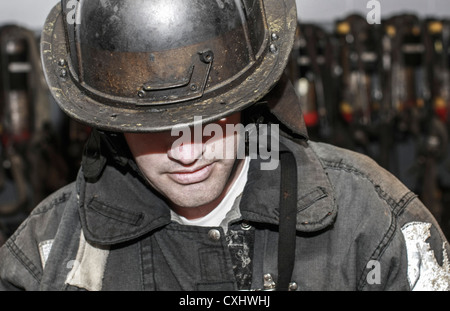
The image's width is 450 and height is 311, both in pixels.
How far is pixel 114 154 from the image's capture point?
6.89 feet

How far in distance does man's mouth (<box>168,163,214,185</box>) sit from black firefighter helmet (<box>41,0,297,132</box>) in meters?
0.19

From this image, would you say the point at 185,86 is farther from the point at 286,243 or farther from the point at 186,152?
the point at 286,243

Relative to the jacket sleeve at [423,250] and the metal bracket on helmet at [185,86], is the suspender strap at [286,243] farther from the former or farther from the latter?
the metal bracket on helmet at [185,86]

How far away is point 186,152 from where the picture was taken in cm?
184

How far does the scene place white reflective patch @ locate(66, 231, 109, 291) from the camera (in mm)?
2068

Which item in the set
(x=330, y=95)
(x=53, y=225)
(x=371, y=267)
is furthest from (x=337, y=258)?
(x=330, y=95)

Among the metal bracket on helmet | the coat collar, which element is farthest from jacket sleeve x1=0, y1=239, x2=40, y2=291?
the metal bracket on helmet

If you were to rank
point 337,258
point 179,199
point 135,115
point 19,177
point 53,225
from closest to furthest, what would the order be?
point 135,115 < point 179,199 < point 337,258 < point 53,225 < point 19,177

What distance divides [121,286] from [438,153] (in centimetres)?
287

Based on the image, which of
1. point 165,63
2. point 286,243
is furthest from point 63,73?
point 286,243

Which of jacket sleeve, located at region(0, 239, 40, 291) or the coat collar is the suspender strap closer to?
the coat collar

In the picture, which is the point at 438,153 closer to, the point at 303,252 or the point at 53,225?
the point at 303,252

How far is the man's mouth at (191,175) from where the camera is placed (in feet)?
6.16

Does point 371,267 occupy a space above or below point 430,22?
below
